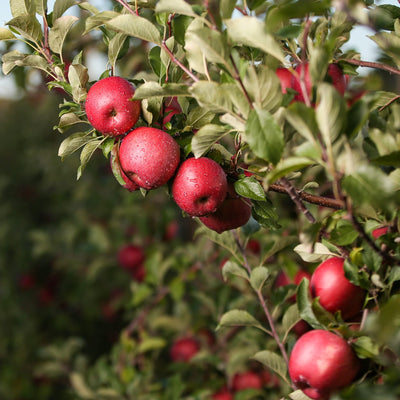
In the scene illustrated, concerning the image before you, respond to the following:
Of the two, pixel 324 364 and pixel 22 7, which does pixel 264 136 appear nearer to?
pixel 324 364

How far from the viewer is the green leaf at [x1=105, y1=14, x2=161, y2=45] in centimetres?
61

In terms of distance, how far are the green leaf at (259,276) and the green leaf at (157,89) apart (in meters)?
0.43

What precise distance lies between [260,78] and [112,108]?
0.76ft

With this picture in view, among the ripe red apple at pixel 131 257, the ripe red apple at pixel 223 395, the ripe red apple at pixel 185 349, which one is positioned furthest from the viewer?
the ripe red apple at pixel 131 257

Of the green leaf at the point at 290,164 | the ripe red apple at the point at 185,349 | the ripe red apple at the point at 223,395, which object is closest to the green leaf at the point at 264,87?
the green leaf at the point at 290,164

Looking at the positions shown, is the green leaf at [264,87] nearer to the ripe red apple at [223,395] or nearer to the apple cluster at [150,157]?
the apple cluster at [150,157]

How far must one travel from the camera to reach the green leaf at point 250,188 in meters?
0.66

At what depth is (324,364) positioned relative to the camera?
69cm

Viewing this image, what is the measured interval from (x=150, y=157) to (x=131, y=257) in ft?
5.18

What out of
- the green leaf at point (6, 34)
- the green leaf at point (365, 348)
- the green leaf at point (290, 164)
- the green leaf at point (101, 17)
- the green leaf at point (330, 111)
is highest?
the green leaf at point (101, 17)

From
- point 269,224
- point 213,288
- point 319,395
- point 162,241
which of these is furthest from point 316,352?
point 162,241

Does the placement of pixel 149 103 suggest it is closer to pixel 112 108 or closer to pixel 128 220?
pixel 112 108

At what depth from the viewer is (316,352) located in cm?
70

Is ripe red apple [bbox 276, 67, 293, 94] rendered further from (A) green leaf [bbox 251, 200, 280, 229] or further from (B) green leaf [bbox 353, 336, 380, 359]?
(B) green leaf [bbox 353, 336, 380, 359]
